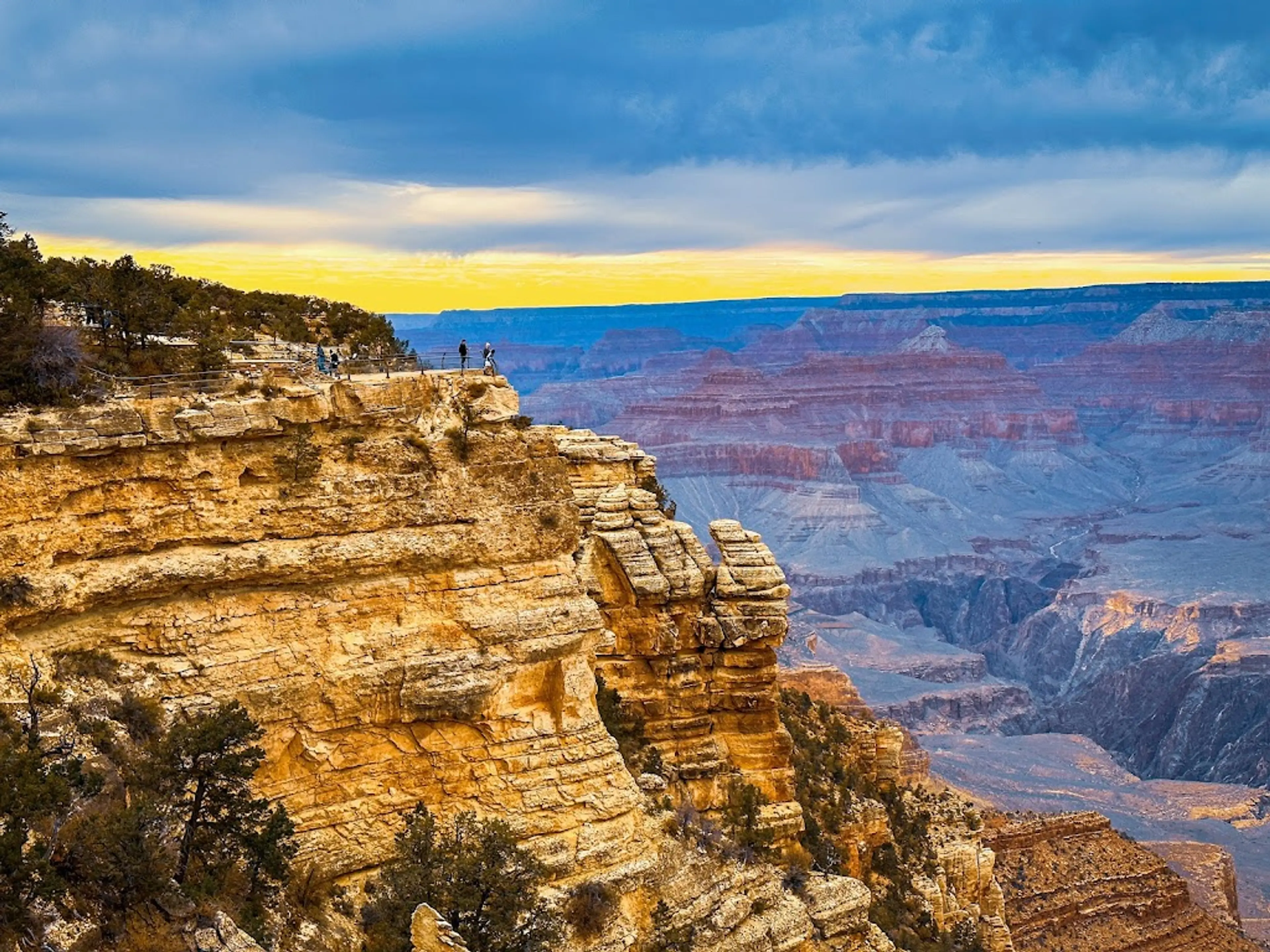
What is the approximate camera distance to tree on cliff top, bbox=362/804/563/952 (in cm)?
1934

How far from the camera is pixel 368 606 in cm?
2134

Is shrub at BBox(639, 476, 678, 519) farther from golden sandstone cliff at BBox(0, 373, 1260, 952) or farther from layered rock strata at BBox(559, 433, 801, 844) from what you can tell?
golden sandstone cliff at BBox(0, 373, 1260, 952)

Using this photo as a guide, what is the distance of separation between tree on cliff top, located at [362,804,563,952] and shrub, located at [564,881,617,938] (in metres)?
0.46

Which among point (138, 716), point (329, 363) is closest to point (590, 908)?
point (138, 716)

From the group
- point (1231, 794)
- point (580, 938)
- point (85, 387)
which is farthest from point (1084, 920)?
point (1231, 794)

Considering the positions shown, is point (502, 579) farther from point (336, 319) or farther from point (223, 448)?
point (336, 319)

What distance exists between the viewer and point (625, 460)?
111ft

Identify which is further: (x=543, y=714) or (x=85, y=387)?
(x=543, y=714)

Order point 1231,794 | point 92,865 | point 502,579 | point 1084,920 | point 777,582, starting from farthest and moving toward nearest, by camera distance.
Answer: point 1231,794
point 1084,920
point 777,582
point 502,579
point 92,865

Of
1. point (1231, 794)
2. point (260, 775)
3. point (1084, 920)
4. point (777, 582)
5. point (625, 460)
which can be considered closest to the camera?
point (260, 775)

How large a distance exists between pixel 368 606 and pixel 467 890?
4490 millimetres

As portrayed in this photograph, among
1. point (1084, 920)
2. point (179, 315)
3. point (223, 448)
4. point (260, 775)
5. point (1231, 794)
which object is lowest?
point (1231, 794)

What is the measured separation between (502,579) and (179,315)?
31.3ft

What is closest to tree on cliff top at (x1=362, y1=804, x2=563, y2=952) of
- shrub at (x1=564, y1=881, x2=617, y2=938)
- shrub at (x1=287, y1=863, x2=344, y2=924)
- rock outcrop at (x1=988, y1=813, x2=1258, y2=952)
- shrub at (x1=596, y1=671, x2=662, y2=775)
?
shrub at (x1=564, y1=881, x2=617, y2=938)
